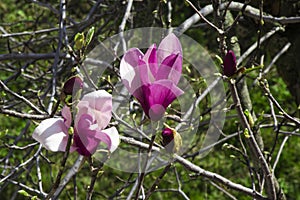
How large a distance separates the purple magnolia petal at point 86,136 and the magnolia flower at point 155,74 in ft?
0.23

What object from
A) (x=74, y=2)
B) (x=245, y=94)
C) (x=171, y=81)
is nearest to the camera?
(x=171, y=81)

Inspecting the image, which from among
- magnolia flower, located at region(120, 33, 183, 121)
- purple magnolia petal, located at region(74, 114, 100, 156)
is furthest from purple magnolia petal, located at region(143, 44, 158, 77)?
purple magnolia petal, located at region(74, 114, 100, 156)

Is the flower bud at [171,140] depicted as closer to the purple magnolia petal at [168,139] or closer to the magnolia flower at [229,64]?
the purple magnolia petal at [168,139]

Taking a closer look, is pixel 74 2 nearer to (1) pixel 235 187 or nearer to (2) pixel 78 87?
(1) pixel 235 187

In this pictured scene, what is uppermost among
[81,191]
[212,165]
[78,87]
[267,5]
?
[78,87]

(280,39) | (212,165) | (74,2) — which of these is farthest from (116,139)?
(212,165)

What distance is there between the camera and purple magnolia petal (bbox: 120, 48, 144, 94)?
0.66m

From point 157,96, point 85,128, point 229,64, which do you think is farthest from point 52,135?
point 229,64

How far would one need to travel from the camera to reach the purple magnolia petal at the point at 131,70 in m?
0.66

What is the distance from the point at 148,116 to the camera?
0.68 metres

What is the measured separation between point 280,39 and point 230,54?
122cm

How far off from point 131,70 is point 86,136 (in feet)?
0.35

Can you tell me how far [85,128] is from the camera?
66cm

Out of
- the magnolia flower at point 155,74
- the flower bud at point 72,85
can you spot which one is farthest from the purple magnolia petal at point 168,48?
the flower bud at point 72,85
